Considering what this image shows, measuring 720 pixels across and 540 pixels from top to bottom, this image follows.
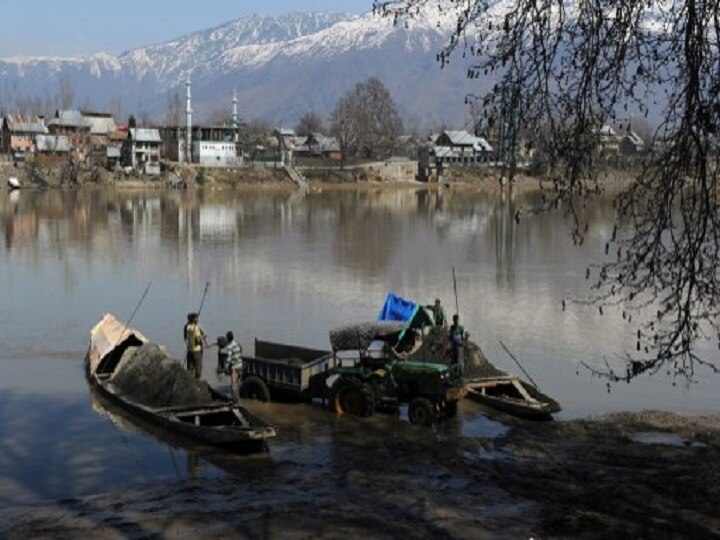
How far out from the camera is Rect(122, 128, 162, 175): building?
130 m

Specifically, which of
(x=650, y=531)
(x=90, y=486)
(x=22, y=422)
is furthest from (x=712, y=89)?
(x=22, y=422)

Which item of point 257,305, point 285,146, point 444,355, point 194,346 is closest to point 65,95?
point 285,146

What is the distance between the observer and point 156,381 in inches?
702

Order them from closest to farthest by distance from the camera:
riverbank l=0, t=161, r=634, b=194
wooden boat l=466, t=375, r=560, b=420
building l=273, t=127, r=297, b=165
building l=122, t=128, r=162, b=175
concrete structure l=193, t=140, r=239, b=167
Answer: wooden boat l=466, t=375, r=560, b=420
riverbank l=0, t=161, r=634, b=194
building l=122, t=128, r=162, b=175
concrete structure l=193, t=140, r=239, b=167
building l=273, t=127, r=297, b=165

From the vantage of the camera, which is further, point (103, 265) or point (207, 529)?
point (103, 265)

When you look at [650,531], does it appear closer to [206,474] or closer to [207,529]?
[207,529]

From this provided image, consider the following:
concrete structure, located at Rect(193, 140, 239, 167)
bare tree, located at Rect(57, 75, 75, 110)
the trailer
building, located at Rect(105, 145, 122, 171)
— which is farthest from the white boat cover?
bare tree, located at Rect(57, 75, 75, 110)

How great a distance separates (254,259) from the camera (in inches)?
1742

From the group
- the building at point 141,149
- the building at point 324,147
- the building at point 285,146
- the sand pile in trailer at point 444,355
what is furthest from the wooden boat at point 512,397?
the building at point 324,147

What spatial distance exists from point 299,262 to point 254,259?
8.44 feet

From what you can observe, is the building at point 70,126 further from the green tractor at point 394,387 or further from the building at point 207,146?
the green tractor at point 394,387

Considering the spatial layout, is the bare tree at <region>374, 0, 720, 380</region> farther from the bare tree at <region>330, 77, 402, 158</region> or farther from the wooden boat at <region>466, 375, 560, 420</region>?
the bare tree at <region>330, 77, 402, 158</region>

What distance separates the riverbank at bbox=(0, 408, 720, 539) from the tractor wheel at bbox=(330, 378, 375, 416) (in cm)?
91

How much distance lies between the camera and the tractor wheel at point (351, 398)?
17547mm
